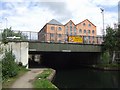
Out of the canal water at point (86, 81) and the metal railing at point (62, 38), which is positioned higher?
the metal railing at point (62, 38)

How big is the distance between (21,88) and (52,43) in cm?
2150

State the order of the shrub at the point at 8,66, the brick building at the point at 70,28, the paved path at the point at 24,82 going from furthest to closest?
the brick building at the point at 70,28 → the shrub at the point at 8,66 → the paved path at the point at 24,82

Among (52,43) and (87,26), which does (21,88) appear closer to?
(52,43)

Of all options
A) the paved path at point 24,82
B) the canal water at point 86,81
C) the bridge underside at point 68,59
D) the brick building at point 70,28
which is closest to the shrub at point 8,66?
the paved path at point 24,82

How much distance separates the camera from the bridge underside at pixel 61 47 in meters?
35.5

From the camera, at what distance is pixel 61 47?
37.8 meters

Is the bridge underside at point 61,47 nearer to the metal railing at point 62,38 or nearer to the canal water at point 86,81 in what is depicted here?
the metal railing at point 62,38

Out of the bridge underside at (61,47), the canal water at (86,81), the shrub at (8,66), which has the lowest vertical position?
the canal water at (86,81)

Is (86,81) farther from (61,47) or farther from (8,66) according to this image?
(61,47)

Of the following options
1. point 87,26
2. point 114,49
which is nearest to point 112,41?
point 114,49

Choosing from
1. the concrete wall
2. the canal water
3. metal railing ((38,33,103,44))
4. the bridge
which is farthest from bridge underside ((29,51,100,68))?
the canal water

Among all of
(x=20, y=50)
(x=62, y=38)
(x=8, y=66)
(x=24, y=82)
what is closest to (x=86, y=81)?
(x=8, y=66)

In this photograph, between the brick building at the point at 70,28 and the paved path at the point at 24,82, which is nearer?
the paved path at the point at 24,82

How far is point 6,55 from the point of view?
2205 cm
